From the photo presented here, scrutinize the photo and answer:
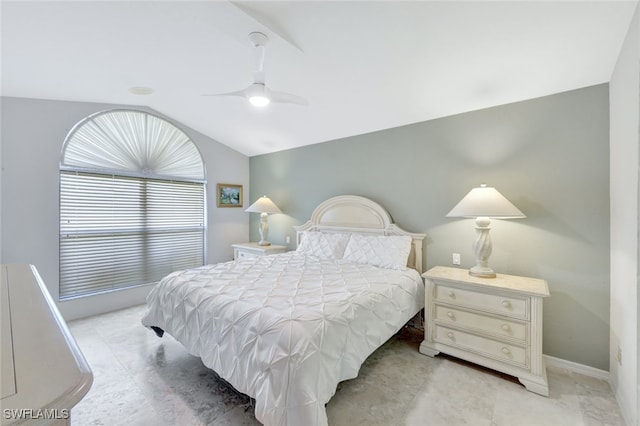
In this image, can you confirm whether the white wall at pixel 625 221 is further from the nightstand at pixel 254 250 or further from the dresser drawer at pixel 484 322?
the nightstand at pixel 254 250

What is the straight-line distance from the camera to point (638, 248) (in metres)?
1.59

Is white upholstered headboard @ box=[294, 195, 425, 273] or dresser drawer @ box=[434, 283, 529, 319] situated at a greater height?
white upholstered headboard @ box=[294, 195, 425, 273]

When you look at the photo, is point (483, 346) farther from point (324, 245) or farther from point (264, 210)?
point (264, 210)

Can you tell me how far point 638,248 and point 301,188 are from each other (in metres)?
3.57

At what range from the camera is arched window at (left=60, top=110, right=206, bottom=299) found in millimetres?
3381

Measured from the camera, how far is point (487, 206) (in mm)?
2287

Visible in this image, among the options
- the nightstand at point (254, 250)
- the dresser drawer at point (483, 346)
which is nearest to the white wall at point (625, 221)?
the dresser drawer at point (483, 346)

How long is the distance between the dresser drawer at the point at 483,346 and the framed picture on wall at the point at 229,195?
3.80 meters

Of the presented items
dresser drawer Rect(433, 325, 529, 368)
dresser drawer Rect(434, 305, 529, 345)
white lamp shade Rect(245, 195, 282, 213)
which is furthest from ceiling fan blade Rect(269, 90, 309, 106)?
white lamp shade Rect(245, 195, 282, 213)

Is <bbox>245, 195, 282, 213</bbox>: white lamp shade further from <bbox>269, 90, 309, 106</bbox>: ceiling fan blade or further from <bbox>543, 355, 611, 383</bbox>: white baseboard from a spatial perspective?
<bbox>543, 355, 611, 383</bbox>: white baseboard

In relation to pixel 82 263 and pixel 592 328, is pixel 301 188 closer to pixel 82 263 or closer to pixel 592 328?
pixel 82 263

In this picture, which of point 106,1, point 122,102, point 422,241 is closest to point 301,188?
point 422,241

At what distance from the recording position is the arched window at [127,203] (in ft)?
11.1

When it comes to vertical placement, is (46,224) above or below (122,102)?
below
